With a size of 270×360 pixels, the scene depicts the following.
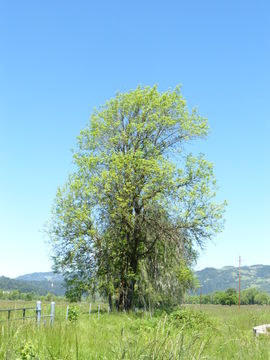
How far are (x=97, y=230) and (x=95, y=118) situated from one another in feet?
24.7

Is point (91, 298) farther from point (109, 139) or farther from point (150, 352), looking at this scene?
point (150, 352)

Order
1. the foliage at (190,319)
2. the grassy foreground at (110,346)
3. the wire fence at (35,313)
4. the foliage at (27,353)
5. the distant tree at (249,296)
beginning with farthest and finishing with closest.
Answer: the distant tree at (249,296), the foliage at (190,319), the wire fence at (35,313), the foliage at (27,353), the grassy foreground at (110,346)

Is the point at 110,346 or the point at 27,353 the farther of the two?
the point at 110,346

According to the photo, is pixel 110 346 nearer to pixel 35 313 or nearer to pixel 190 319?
pixel 190 319

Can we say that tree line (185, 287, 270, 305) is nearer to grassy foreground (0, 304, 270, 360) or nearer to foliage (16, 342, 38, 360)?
grassy foreground (0, 304, 270, 360)

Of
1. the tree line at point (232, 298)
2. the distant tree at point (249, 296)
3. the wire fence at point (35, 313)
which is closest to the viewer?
the wire fence at point (35, 313)

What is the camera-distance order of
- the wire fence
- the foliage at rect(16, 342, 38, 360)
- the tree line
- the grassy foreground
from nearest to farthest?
the grassy foreground, the foliage at rect(16, 342, 38, 360), the wire fence, the tree line

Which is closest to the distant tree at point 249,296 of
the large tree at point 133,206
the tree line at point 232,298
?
the tree line at point 232,298

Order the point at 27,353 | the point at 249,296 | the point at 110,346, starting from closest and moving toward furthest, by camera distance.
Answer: the point at 27,353, the point at 110,346, the point at 249,296

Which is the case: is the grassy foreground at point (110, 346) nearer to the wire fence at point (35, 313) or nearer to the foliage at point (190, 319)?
the wire fence at point (35, 313)

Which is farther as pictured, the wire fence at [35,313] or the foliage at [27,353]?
the wire fence at [35,313]

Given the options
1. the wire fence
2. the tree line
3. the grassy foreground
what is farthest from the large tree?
the tree line

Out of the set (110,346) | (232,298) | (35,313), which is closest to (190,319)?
(35,313)

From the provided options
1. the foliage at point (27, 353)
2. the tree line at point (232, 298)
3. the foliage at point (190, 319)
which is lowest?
the tree line at point (232, 298)
